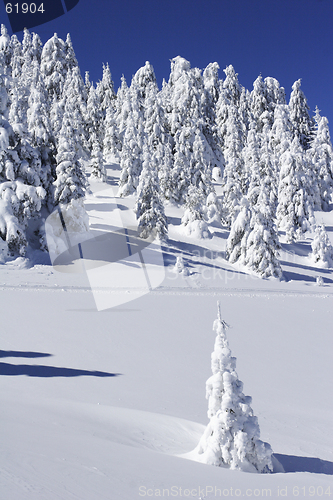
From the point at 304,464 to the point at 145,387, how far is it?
410cm

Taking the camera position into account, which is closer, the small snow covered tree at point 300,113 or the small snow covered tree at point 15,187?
the small snow covered tree at point 15,187

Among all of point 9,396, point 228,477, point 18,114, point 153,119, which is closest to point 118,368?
point 9,396

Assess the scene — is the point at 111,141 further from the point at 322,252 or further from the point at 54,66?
the point at 322,252

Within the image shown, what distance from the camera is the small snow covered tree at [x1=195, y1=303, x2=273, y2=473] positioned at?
5.39 m

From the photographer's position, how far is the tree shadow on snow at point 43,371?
9.01m

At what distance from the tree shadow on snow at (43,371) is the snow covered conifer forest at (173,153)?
45.4 feet

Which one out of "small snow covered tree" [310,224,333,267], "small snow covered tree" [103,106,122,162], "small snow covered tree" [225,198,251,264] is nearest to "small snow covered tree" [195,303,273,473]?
"small snow covered tree" [225,198,251,264]

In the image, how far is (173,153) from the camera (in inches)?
1714

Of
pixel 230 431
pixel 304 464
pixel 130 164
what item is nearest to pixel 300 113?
pixel 130 164

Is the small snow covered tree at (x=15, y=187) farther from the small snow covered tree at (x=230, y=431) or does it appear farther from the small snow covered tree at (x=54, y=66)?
the small snow covered tree at (x=54, y=66)

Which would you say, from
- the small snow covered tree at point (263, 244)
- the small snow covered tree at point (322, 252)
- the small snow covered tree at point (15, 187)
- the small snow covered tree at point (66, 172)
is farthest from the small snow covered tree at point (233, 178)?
the small snow covered tree at point (15, 187)

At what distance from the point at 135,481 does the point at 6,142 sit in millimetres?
22274

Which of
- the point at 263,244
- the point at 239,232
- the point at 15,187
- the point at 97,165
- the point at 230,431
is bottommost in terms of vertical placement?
the point at 263,244

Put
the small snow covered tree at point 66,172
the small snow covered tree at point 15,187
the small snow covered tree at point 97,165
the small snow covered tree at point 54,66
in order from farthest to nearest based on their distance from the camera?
the small snow covered tree at point 54,66 → the small snow covered tree at point 97,165 → the small snow covered tree at point 66,172 → the small snow covered tree at point 15,187
